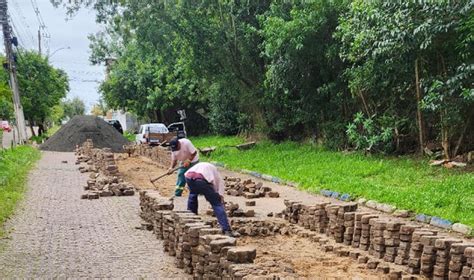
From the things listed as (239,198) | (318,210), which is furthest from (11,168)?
(318,210)

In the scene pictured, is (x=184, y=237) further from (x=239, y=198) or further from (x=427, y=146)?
(x=427, y=146)

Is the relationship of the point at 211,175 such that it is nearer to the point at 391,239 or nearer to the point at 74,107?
the point at 391,239

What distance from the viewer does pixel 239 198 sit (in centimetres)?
1311

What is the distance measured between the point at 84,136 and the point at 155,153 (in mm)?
12389

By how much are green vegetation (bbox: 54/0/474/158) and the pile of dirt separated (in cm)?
953

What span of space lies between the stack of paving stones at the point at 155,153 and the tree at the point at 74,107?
3132 inches

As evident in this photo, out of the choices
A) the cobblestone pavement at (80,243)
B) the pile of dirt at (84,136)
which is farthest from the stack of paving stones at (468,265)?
the pile of dirt at (84,136)

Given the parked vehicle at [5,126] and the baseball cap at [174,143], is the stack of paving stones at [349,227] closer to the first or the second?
the baseball cap at [174,143]

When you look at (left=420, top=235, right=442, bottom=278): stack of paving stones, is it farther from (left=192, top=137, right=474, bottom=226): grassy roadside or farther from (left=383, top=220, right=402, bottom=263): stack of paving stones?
(left=192, top=137, right=474, bottom=226): grassy roadside

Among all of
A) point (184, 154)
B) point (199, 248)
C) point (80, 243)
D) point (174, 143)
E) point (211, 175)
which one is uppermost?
point (174, 143)

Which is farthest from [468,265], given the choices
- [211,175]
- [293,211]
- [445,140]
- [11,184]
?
[11,184]

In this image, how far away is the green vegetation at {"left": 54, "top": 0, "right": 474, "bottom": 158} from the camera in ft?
41.0

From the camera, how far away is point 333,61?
18328 millimetres

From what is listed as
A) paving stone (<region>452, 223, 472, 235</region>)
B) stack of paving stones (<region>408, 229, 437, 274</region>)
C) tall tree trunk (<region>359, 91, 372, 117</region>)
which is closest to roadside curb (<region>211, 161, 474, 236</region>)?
paving stone (<region>452, 223, 472, 235</region>)
